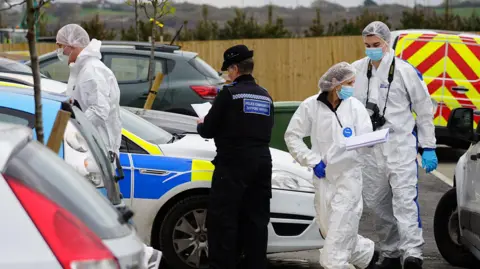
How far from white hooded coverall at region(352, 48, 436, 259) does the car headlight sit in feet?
2.23

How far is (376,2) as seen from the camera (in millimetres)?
30234

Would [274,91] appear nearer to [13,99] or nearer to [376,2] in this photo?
[376,2]

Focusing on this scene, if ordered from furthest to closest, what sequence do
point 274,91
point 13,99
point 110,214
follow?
point 274,91, point 13,99, point 110,214

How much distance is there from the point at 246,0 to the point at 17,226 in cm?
2756

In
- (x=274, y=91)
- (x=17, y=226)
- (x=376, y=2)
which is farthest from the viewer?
(x=376, y=2)

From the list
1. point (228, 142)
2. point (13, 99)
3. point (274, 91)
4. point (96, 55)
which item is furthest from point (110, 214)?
point (274, 91)

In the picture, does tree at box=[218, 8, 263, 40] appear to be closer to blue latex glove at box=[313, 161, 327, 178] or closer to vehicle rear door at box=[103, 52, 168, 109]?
vehicle rear door at box=[103, 52, 168, 109]

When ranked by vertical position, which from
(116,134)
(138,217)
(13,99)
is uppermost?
(13,99)

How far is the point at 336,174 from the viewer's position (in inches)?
293

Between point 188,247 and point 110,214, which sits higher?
point 110,214

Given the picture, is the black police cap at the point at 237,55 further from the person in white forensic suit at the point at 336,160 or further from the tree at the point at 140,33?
the tree at the point at 140,33

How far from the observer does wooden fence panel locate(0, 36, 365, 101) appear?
2562cm

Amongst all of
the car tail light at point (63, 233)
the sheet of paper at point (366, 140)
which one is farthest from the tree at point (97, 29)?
the car tail light at point (63, 233)

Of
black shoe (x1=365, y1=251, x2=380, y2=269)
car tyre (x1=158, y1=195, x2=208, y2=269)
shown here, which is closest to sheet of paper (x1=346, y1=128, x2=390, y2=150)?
car tyre (x1=158, y1=195, x2=208, y2=269)
